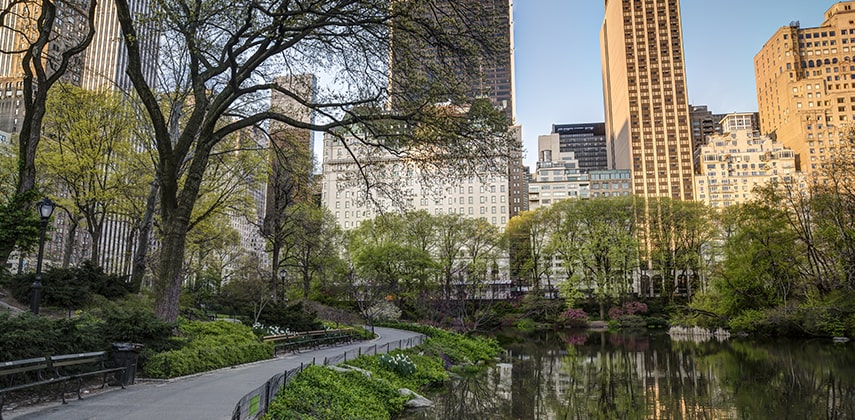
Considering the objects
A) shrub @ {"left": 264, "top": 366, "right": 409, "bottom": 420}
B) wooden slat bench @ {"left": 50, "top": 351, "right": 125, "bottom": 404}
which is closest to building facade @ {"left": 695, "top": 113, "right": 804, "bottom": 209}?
shrub @ {"left": 264, "top": 366, "right": 409, "bottom": 420}

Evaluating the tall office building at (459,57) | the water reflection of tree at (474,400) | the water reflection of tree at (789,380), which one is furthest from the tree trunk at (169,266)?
the water reflection of tree at (789,380)

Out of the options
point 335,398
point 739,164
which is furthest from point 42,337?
point 739,164

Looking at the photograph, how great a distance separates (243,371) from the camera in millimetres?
14914

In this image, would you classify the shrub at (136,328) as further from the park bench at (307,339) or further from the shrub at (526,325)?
the shrub at (526,325)

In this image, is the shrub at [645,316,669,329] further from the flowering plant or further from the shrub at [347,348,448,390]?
the flowering plant

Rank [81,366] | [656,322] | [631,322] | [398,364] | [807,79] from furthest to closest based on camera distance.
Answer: [807,79] → [656,322] → [631,322] → [398,364] → [81,366]

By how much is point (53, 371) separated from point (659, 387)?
1770 cm

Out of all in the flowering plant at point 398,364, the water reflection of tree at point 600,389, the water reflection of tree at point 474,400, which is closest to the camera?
the water reflection of tree at point 474,400

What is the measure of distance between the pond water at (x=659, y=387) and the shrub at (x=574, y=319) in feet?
98.9

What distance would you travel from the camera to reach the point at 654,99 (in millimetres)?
147375

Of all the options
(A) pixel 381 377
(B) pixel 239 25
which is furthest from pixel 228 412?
(B) pixel 239 25

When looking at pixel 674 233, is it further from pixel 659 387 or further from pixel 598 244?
pixel 659 387

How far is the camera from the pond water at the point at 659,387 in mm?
14664

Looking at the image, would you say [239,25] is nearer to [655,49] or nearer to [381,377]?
[381,377]
